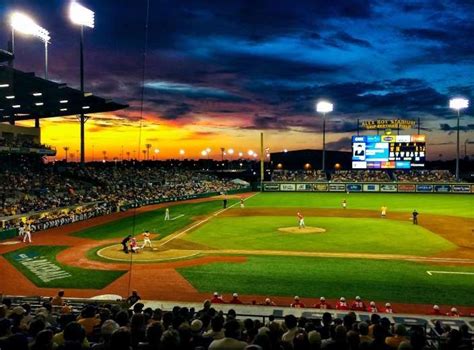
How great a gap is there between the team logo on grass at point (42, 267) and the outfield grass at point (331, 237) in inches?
389

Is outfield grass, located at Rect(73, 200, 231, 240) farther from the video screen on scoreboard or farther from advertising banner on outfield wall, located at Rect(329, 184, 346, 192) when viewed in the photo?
advertising banner on outfield wall, located at Rect(329, 184, 346, 192)

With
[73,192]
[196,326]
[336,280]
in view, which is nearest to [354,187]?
[73,192]

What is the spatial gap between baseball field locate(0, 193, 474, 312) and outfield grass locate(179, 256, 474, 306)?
5 centimetres

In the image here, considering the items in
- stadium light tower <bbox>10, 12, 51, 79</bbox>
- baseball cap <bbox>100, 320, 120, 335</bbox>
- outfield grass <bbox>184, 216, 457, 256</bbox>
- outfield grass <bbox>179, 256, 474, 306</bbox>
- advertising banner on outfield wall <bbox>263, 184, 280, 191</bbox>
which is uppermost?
stadium light tower <bbox>10, 12, 51, 79</bbox>

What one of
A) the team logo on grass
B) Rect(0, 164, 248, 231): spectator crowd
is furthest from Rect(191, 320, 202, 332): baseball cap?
Rect(0, 164, 248, 231): spectator crowd

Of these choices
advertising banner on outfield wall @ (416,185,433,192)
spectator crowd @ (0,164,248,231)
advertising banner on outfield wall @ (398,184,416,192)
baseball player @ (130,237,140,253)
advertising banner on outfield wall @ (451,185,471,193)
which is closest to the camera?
baseball player @ (130,237,140,253)

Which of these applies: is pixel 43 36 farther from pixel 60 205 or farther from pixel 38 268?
pixel 38 268

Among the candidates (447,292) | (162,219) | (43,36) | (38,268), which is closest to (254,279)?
(447,292)

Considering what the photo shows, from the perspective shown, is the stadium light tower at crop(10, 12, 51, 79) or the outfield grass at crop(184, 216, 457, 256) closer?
the outfield grass at crop(184, 216, 457, 256)

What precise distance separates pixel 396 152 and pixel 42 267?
58.5 meters

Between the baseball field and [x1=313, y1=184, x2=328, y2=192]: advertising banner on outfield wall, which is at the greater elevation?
[x1=313, y1=184, x2=328, y2=192]: advertising banner on outfield wall

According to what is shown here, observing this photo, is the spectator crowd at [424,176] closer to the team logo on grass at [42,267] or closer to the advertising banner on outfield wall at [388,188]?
the advertising banner on outfield wall at [388,188]

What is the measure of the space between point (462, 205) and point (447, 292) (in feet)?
134

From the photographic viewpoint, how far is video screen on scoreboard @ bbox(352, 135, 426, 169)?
68375 mm
